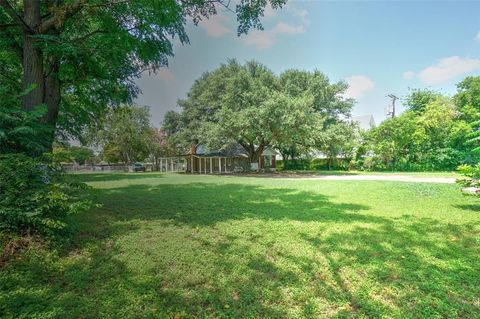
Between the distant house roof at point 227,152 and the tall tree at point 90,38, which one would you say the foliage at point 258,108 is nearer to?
the distant house roof at point 227,152

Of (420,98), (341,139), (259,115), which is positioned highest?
(420,98)

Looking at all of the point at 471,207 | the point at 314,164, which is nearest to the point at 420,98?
the point at 314,164

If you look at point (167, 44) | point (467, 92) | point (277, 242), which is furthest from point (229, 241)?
point (467, 92)

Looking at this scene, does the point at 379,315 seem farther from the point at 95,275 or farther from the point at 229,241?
the point at 95,275

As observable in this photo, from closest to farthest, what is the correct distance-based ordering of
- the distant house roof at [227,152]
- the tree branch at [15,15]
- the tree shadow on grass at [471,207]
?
the tree branch at [15,15] < the tree shadow on grass at [471,207] < the distant house roof at [227,152]

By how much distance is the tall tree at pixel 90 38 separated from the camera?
5.39 metres

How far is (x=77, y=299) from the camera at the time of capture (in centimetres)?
277

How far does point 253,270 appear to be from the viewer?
11.6ft

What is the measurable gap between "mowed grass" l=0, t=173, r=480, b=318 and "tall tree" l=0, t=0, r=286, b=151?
303cm

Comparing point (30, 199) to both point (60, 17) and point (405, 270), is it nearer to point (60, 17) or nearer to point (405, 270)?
point (60, 17)

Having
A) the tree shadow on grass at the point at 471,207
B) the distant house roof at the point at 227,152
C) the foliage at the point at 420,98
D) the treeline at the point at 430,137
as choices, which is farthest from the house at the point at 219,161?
the tree shadow on grass at the point at 471,207

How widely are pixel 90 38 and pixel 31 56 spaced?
1.71 m

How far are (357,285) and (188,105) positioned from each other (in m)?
35.7

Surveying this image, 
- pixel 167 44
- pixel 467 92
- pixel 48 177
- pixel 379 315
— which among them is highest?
pixel 467 92
